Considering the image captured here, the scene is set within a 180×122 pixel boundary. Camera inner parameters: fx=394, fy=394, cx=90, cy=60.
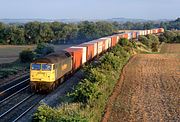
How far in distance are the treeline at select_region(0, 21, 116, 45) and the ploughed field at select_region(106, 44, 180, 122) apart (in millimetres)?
67041

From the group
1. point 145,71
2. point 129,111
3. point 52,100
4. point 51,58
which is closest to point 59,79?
point 51,58

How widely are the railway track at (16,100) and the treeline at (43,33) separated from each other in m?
73.9

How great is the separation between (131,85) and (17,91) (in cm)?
876

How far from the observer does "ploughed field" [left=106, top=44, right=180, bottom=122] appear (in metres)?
20.0

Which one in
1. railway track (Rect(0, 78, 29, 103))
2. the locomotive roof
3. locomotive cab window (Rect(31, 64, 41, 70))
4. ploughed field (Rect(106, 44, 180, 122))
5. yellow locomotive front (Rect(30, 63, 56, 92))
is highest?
the locomotive roof

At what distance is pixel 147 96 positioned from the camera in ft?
84.8

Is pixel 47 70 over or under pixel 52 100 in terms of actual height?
over

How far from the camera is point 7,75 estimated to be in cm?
3738

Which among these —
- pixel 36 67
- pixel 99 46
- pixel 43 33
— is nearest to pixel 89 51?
pixel 99 46

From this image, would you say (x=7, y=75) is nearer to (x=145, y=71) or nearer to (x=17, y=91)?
(x=17, y=91)

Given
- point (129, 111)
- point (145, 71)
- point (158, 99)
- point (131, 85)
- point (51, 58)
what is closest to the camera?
point (129, 111)

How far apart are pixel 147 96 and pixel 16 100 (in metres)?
8.62

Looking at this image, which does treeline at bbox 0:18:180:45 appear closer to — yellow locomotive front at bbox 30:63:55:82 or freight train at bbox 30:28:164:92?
freight train at bbox 30:28:164:92

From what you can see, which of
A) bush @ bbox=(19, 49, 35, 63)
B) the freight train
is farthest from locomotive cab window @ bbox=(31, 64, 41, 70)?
bush @ bbox=(19, 49, 35, 63)
